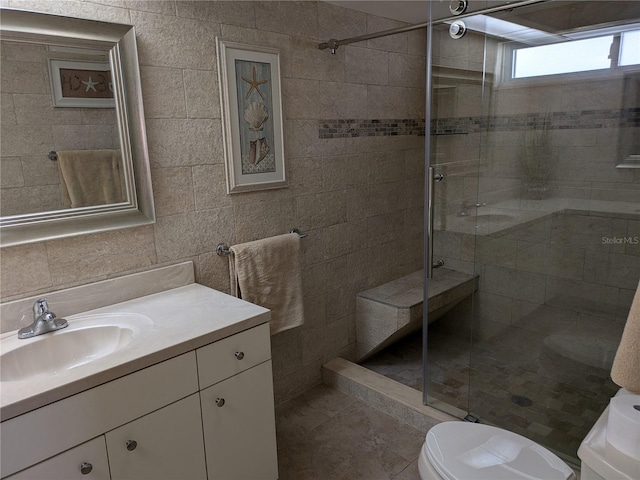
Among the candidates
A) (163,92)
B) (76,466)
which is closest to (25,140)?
(163,92)

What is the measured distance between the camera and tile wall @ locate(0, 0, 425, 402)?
5.98ft

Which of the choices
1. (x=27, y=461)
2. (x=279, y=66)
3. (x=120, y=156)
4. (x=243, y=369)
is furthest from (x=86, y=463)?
(x=279, y=66)

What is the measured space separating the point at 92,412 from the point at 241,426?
0.60m

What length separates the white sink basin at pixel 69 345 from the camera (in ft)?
4.81

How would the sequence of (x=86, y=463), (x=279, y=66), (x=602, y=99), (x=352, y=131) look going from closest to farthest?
(x=86, y=463), (x=602, y=99), (x=279, y=66), (x=352, y=131)

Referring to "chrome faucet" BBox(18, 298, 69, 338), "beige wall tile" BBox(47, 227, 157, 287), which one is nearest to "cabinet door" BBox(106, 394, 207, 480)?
"chrome faucet" BBox(18, 298, 69, 338)

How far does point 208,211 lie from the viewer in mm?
2146

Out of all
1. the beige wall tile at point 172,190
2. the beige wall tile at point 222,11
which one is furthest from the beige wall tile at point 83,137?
the beige wall tile at point 222,11

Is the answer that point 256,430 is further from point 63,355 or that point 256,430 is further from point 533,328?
point 533,328

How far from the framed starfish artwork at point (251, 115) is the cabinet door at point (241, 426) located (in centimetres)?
95

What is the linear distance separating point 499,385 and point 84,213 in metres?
2.11

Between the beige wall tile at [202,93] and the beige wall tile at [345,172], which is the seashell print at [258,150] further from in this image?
the beige wall tile at [345,172]

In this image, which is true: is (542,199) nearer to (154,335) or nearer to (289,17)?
(289,17)

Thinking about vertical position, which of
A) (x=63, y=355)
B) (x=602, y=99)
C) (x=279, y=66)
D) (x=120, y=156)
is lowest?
(x=63, y=355)
